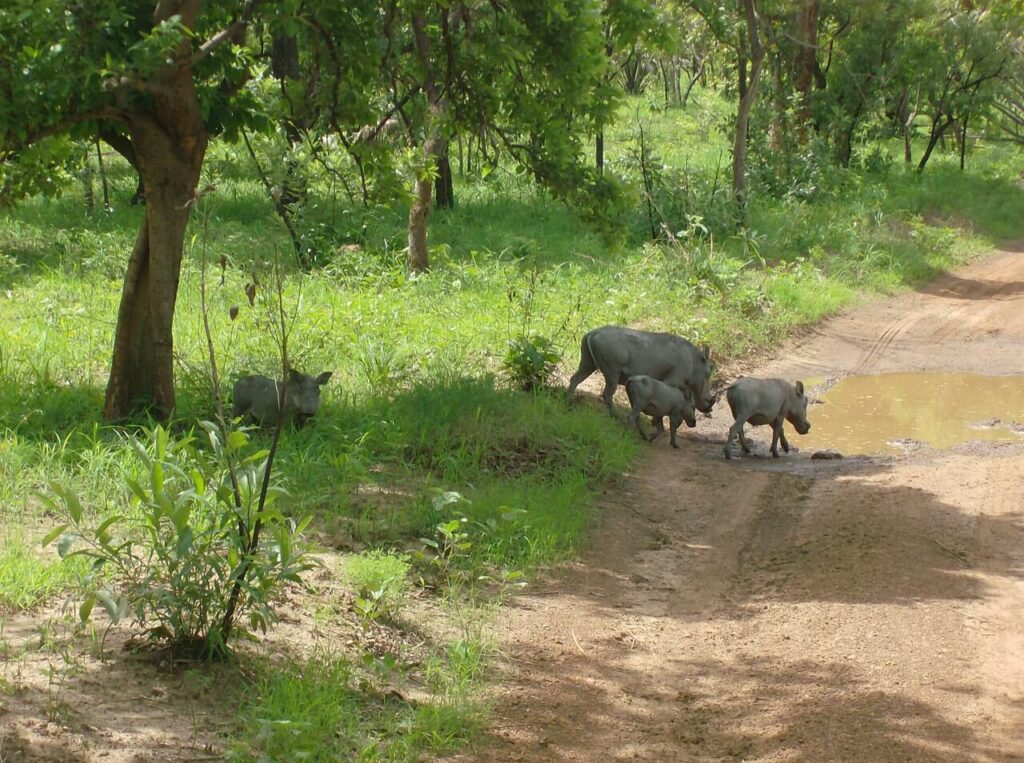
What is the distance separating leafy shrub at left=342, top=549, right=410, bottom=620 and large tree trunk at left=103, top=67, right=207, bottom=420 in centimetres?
282

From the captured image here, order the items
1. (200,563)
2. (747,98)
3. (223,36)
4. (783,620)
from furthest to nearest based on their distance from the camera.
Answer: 1. (747,98)
2. (223,36)
3. (783,620)
4. (200,563)

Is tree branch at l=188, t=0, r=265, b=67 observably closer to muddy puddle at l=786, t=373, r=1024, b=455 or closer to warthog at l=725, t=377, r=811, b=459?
warthog at l=725, t=377, r=811, b=459

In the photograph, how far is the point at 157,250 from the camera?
8.80m

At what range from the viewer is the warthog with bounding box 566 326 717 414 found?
11.3 metres

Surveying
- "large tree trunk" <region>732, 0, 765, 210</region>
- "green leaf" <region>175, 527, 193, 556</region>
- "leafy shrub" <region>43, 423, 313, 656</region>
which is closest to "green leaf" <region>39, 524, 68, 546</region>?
"leafy shrub" <region>43, 423, 313, 656</region>

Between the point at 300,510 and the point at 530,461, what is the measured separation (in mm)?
2468

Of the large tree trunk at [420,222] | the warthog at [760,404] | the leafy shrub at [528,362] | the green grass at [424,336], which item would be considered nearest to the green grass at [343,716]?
the green grass at [424,336]

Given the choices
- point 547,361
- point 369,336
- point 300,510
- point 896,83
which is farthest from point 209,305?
point 896,83

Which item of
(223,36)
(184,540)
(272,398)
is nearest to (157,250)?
(272,398)

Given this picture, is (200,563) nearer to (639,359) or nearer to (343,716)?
(343,716)

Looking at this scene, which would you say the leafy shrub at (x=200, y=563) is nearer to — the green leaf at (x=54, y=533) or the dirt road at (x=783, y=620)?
the green leaf at (x=54, y=533)

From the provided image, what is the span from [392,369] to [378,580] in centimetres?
472

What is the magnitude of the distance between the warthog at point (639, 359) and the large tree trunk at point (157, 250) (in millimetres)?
3877

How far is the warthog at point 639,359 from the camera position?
11305 mm
